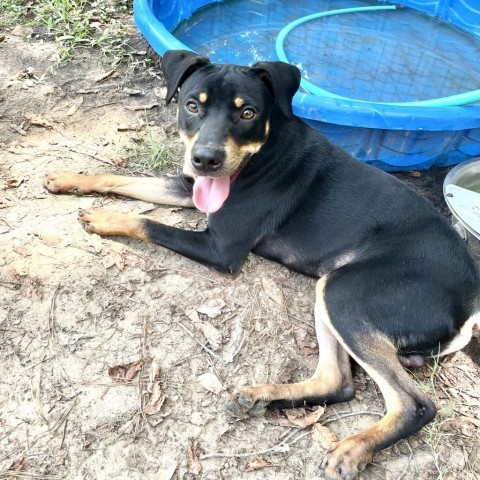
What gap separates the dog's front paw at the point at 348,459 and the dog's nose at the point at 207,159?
1.72 metres

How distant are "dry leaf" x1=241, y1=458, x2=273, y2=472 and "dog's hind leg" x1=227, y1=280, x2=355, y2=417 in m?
0.25

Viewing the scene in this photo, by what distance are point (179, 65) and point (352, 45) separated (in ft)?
11.6

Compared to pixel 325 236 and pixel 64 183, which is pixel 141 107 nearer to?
pixel 64 183

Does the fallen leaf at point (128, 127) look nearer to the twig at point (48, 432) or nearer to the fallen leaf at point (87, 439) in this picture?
the twig at point (48, 432)

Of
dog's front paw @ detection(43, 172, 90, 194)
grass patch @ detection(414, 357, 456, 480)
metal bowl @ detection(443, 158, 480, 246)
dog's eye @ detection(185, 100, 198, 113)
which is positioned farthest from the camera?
metal bowl @ detection(443, 158, 480, 246)

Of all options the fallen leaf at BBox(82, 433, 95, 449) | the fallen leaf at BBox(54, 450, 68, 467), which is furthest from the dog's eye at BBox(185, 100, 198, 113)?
the fallen leaf at BBox(54, 450, 68, 467)

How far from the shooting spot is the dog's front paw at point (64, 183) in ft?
13.6

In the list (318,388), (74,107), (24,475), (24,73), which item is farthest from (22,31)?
(318,388)

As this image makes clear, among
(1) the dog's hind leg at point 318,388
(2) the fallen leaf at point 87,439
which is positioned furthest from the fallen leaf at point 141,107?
(2) the fallen leaf at point 87,439

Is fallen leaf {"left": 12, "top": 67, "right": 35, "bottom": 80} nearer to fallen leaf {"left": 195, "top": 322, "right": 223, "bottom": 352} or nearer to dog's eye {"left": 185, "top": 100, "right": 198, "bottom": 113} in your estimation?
dog's eye {"left": 185, "top": 100, "right": 198, "bottom": 113}

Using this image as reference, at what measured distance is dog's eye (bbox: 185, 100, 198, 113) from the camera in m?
3.50

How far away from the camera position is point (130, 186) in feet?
13.9

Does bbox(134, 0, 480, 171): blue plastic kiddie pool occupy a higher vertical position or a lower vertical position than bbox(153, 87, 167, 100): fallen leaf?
higher

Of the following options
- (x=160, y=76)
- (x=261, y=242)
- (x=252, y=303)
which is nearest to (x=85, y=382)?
(x=252, y=303)
